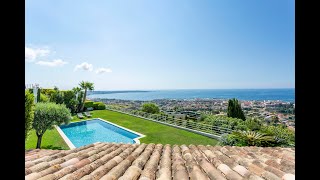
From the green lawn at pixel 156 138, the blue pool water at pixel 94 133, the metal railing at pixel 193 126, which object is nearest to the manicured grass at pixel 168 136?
the green lawn at pixel 156 138

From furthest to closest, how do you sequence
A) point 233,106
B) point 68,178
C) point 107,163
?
point 233,106 → point 107,163 → point 68,178

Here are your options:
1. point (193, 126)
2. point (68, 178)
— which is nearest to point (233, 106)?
point (193, 126)

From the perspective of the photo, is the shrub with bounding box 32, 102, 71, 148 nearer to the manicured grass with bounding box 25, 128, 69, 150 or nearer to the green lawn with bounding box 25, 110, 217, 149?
the manicured grass with bounding box 25, 128, 69, 150

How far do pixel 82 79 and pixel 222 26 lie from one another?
84.6ft

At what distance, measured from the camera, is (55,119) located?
1127 centimetres

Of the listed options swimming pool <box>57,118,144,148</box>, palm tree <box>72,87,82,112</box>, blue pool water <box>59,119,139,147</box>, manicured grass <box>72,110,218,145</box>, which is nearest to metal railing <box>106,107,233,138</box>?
manicured grass <box>72,110,218,145</box>

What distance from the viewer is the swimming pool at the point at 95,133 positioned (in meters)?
13.4

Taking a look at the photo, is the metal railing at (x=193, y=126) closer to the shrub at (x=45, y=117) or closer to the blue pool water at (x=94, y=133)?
the blue pool water at (x=94, y=133)

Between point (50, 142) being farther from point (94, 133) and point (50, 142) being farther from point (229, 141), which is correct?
point (229, 141)

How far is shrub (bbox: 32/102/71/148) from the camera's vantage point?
10.5 meters

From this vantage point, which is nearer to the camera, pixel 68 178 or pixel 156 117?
pixel 68 178
